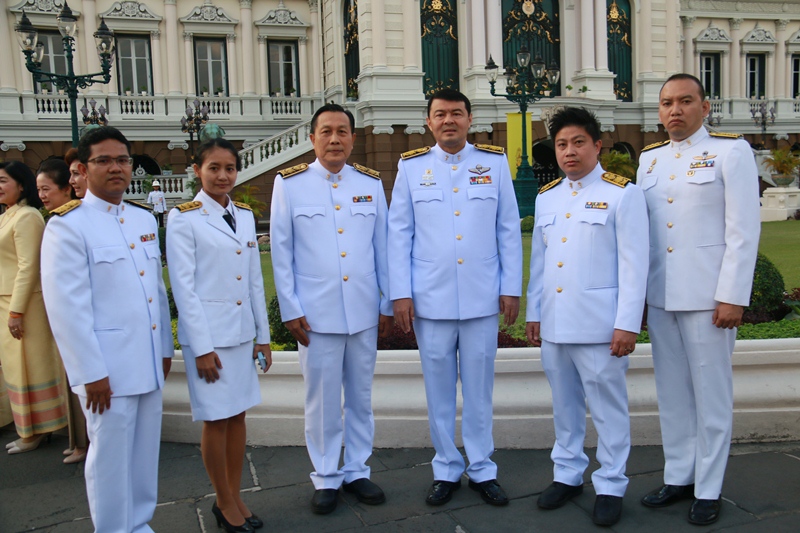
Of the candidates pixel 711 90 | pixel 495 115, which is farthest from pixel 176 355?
pixel 711 90

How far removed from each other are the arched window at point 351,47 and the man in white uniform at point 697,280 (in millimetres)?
17984

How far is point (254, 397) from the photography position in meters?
3.32

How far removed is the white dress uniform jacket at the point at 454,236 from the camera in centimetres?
358

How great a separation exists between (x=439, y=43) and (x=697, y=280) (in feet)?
62.0

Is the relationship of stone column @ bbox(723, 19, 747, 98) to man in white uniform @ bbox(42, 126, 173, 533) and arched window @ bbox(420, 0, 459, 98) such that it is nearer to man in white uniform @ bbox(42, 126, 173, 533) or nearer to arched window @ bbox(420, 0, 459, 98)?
arched window @ bbox(420, 0, 459, 98)

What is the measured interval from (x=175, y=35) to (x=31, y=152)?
5666 millimetres

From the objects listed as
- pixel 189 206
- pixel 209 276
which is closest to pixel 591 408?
pixel 209 276

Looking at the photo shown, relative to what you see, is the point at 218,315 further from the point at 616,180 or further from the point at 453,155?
the point at 616,180

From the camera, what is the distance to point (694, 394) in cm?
343

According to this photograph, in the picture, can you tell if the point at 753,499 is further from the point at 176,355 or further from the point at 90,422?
the point at 176,355

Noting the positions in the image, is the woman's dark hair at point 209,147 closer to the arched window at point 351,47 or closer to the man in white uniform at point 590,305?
the man in white uniform at point 590,305

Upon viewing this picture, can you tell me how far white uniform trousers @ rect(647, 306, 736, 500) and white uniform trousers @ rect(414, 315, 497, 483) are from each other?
852 millimetres

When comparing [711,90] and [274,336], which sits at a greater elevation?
[711,90]

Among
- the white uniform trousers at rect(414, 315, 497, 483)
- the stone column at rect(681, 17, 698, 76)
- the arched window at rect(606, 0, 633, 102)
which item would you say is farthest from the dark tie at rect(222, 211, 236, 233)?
the stone column at rect(681, 17, 698, 76)
